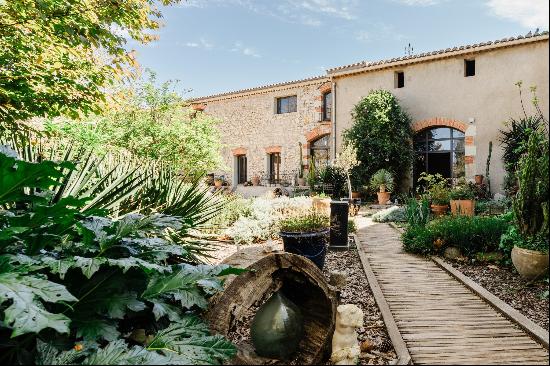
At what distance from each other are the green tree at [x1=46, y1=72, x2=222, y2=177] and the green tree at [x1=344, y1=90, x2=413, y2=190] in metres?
4.95

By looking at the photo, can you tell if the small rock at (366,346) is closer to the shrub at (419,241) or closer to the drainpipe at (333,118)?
the shrub at (419,241)

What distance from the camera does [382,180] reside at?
11867 millimetres

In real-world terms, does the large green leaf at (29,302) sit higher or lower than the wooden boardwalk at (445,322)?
higher

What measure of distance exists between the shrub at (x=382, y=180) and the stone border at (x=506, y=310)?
7.52m

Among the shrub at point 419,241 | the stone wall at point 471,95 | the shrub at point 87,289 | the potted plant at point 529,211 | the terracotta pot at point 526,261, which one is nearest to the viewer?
the shrub at point 87,289

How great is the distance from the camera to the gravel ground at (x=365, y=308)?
251 cm

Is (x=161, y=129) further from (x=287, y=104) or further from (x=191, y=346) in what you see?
(x=191, y=346)

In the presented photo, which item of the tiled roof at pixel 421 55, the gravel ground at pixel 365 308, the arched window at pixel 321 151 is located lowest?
the gravel ground at pixel 365 308

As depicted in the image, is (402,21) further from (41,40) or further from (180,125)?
(180,125)

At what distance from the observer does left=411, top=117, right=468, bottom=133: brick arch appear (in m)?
11.8

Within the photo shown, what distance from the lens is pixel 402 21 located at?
226 centimetres

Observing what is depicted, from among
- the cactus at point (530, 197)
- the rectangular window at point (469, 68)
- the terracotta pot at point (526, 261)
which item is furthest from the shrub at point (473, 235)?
the rectangular window at point (469, 68)

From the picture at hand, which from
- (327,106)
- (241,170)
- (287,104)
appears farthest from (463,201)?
(241,170)

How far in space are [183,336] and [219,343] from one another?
216mm
